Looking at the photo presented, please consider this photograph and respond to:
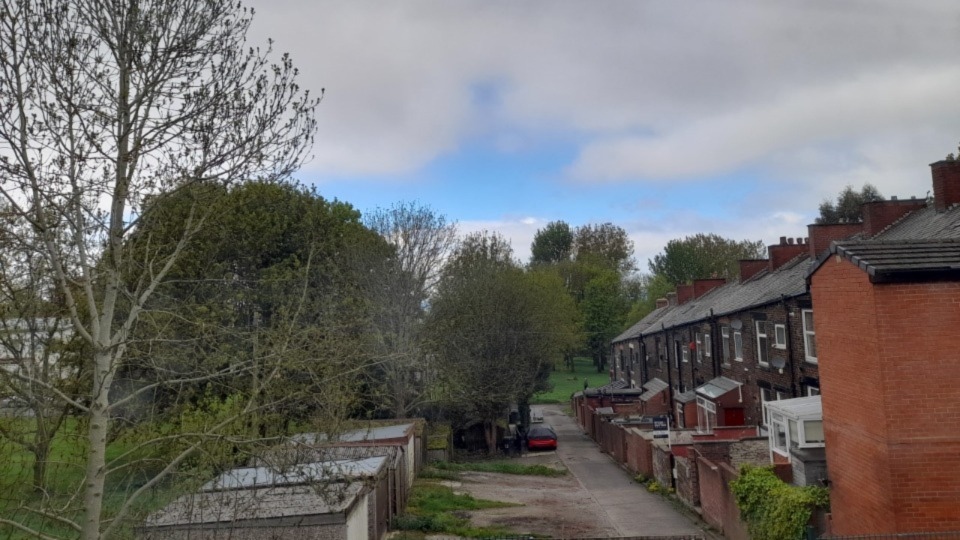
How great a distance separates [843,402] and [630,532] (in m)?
7.22

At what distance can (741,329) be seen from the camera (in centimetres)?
2591

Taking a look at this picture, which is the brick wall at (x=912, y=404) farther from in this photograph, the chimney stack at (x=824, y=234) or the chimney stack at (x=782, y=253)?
the chimney stack at (x=782, y=253)

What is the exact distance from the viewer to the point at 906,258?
10.1 meters

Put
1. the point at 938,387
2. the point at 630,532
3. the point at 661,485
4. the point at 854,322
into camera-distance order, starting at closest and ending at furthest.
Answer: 1. the point at 938,387
2. the point at 854,322
3. the point at 630,532
4. the point at 661,485

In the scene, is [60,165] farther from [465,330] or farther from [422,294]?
[465,330]

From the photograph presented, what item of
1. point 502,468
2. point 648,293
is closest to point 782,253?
point 502,468

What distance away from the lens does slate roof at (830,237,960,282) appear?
9.84m

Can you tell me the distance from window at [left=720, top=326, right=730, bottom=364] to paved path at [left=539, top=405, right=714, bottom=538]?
6.07 meters

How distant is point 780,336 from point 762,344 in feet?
5.31

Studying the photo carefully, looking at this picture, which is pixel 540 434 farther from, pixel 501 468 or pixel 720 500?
pixel 720 500

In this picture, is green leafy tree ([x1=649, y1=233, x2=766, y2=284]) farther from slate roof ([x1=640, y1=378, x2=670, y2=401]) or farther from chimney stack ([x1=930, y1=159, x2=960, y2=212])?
chimney stack ([x1=930, y1=159, x2=960, y2=212])

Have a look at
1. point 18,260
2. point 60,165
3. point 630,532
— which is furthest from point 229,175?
point 630,532

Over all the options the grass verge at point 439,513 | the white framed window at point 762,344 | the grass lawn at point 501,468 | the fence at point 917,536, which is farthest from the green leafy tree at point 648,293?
the fence at point 917,536

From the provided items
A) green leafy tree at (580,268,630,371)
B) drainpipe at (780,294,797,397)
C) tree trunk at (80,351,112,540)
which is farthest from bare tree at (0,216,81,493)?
green leafy tree at (580,268,630,371)
